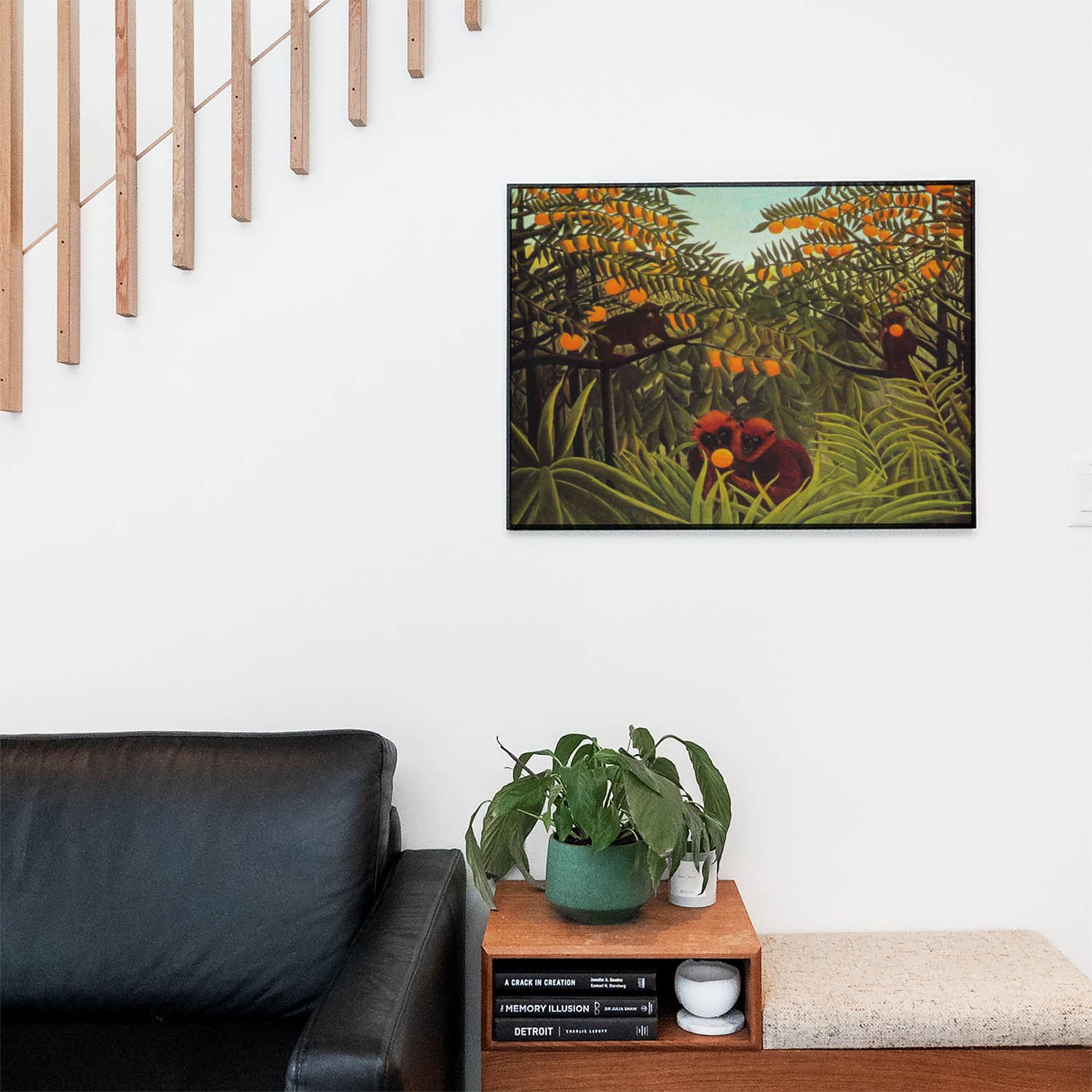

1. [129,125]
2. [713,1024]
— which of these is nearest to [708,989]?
[713,1024]

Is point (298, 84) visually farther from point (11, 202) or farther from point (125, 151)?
point (11, 202)

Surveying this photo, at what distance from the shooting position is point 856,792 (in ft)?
6.88

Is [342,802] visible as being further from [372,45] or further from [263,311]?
[372,45]

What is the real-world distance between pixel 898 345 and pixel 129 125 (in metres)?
1.60

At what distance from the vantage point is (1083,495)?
2.07 metres

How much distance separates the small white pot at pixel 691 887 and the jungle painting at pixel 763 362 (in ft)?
2.17

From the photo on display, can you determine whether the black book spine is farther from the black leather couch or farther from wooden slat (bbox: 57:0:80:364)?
wooden slat (bbox: 57:0:80:364)

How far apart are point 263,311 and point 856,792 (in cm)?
155

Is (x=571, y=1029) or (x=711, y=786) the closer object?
(x=571, y=1029)

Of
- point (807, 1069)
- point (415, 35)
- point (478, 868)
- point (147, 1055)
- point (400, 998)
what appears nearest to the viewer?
point (400, 998)

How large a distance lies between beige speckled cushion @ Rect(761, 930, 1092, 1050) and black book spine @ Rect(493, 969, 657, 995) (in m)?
0.21

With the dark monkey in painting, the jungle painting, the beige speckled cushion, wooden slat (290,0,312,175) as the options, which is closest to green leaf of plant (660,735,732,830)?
the beige speckled cushion

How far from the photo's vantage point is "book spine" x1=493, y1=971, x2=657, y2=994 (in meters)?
1.71

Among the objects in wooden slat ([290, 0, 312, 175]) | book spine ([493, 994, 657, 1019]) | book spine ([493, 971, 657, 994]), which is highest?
wooden slat ([290, 0, 312, 175])
